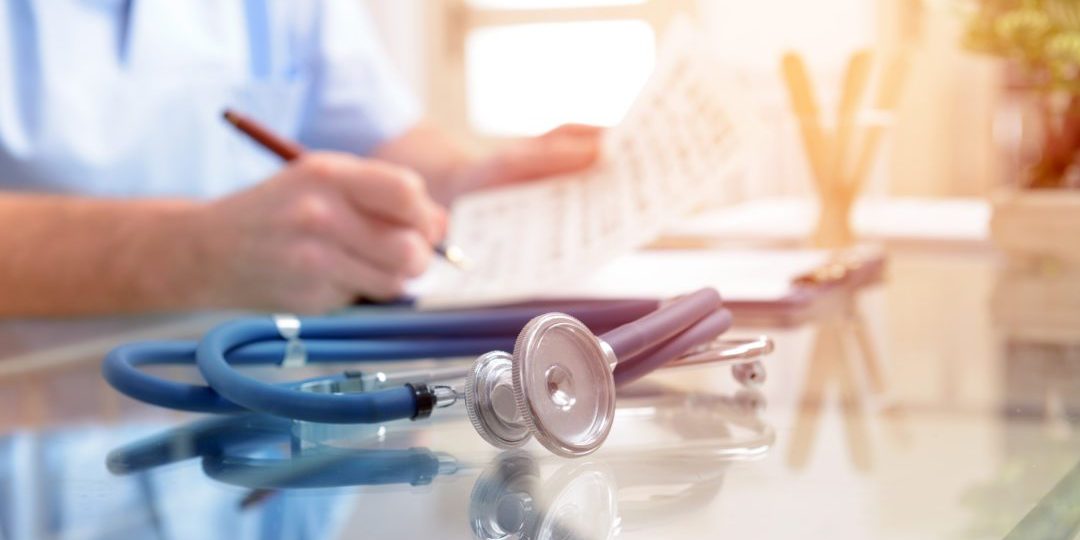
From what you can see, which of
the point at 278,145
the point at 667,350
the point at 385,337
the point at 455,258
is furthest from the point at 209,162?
the point at 667,350

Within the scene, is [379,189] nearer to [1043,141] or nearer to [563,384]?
[563,384]

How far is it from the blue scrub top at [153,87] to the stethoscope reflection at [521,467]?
0.70 metres

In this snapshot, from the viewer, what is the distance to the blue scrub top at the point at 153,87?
0.97m

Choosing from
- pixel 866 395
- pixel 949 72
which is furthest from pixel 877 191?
pixel 949 72

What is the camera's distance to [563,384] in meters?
0.29

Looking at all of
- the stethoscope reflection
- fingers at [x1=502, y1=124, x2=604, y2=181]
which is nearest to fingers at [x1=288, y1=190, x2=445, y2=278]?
fingers at [x1=502, y1=124, x2=604, y2=181]

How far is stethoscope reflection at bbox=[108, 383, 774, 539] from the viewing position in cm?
26

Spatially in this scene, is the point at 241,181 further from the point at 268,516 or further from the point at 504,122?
the point at 504,122

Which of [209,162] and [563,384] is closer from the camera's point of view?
[563,384]

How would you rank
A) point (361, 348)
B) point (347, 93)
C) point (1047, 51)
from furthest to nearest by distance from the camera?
point (347, 93) → point (1047, 51) → point (361, 348)

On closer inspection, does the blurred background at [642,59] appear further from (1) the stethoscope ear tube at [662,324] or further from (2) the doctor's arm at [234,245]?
(1) the stethoscope ear tube at [662,324]

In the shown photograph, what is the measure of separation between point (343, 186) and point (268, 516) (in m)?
0.47

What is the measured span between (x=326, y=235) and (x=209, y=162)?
0.46 meters

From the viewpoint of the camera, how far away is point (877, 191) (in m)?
1.69
